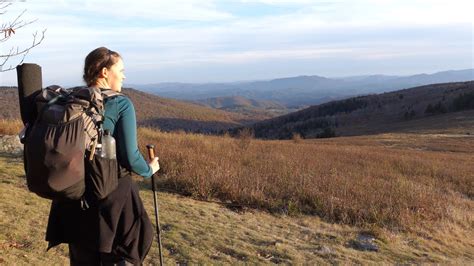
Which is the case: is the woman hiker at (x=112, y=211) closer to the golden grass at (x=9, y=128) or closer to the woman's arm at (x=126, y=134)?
the woman's arm at (x=126, y=134)

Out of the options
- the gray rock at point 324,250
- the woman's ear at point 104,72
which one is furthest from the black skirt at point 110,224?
the gray rock at point 324,250

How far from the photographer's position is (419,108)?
71250mm

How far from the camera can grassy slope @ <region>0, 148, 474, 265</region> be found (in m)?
5.30

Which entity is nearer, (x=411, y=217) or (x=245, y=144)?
(x=411, y=217)

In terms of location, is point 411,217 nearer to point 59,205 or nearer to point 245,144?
point 59,205

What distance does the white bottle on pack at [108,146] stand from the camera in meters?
2.62

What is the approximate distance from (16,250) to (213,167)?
5.18 m

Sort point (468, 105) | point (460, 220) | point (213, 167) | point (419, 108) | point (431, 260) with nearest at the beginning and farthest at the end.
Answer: point (431, 260)
point (460, 220)
point (213, 167)
point (468, 105)
point (419, 108)

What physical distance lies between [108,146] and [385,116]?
76.5m

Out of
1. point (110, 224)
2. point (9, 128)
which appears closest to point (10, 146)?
point (9, 128)

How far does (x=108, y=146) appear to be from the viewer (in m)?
2.64

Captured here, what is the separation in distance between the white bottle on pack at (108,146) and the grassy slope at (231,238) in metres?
2.64

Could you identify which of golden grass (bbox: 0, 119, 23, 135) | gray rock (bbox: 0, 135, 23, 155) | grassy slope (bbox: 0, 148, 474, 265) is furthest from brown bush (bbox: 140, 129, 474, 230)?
golden grass (bbox: 0, 119, 23, 135)

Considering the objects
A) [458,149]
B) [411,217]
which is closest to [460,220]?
[411,217]
